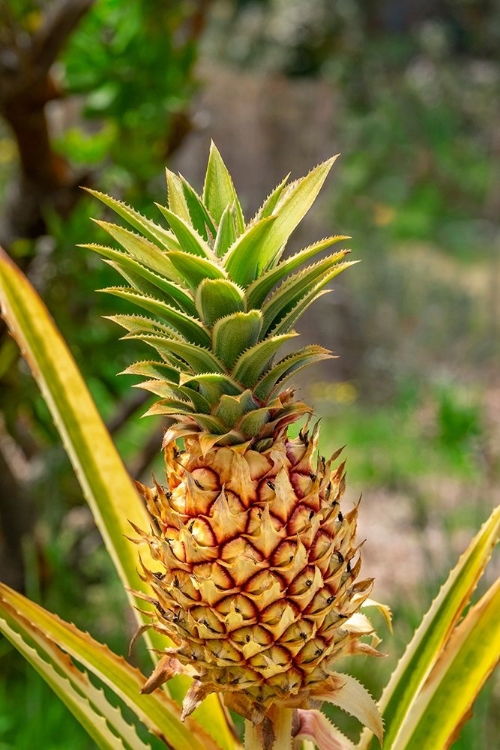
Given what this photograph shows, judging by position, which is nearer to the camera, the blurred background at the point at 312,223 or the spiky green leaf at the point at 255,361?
the spiky green leaf at the point at 255,361

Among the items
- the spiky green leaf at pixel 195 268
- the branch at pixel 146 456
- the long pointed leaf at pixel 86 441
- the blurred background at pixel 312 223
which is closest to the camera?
the spiky green leaf at pixel 195 268

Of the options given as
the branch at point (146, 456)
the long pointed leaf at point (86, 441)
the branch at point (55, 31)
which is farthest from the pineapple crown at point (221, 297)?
the branch at point (146, 456)

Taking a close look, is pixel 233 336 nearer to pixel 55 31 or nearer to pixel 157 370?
pixel 157 370

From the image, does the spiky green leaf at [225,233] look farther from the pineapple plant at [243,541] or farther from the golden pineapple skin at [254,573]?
the golden pineapple skin at [254,573]

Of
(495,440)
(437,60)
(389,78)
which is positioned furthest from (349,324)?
(437,60)

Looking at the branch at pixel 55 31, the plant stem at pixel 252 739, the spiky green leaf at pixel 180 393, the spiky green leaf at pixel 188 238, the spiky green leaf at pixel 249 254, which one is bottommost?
the plant stem at pixel 252 739

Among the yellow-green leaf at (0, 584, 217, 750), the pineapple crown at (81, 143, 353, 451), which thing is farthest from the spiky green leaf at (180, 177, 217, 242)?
the yellow-green leaf at (0, 584, 217, 750)

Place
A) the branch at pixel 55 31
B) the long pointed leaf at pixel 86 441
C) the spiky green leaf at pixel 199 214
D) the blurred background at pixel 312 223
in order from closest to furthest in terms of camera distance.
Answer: the spiky green leaf at pixel 199 214 < the long pointed leaf at pixel 86 441 < the branch at pixel 55 31 < the blurred background at pixel 312 223

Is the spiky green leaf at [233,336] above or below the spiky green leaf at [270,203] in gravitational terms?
below
